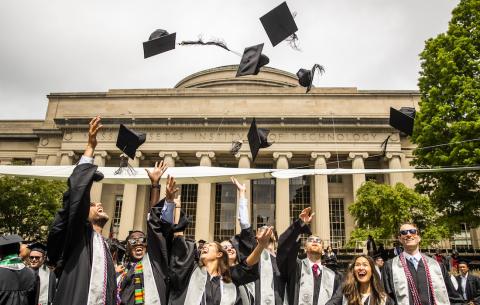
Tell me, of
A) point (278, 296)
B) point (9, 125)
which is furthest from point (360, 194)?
point (9, 125)

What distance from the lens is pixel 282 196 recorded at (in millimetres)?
31797

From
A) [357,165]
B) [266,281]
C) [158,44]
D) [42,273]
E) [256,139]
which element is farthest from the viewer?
[357,165]

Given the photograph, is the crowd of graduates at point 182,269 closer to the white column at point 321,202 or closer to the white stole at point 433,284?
the white stole at point 433,284

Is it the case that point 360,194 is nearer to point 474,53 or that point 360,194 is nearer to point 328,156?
point 328,156

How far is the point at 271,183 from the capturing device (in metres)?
35.2

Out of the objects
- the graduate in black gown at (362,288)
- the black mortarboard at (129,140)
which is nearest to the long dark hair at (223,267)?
the graduate in black gown at (362,288)

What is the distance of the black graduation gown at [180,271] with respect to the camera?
3.68m

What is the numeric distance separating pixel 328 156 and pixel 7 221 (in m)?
25.7

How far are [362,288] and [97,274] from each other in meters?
2.91

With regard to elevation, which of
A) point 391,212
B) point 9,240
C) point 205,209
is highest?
point 205,209

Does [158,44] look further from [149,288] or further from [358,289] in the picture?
[358,289]

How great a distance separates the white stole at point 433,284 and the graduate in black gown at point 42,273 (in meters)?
5.57

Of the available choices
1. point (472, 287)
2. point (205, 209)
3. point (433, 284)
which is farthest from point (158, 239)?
point (205, 209)

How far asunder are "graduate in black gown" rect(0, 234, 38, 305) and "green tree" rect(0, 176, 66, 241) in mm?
20596
